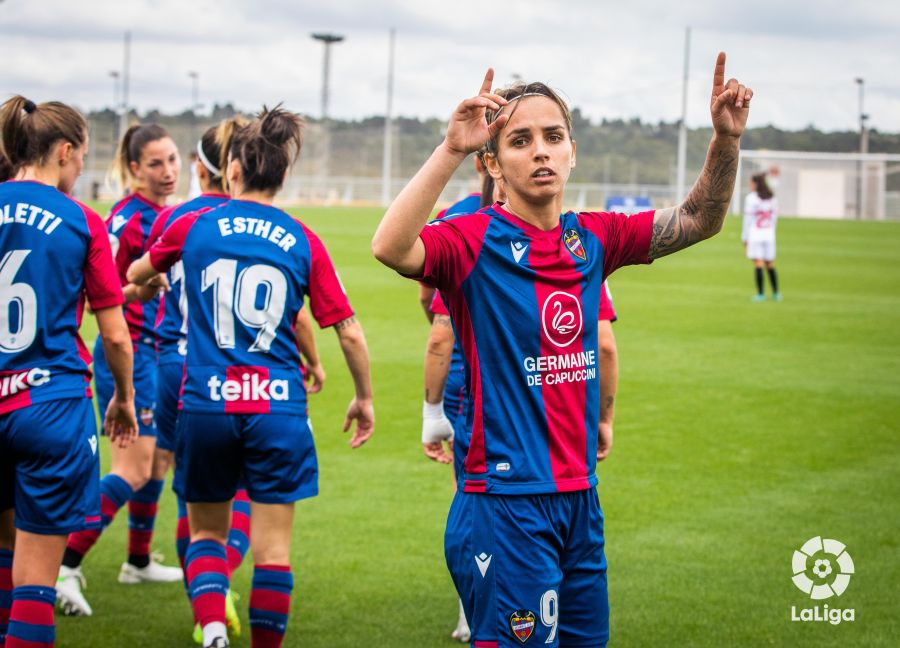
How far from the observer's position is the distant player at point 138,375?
6.05 meters

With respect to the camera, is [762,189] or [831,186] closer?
[762,189]

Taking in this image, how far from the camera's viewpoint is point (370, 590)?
6184mm

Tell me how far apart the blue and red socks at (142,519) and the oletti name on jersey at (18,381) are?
2.08m

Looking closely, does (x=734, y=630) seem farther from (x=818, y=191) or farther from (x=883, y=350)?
(x=818, y=191)

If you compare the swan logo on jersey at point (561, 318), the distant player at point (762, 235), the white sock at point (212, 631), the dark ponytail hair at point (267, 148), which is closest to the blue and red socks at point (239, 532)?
the white sock at point (212, 631)

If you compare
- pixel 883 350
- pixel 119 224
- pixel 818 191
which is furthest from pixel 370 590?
pixel 818 191

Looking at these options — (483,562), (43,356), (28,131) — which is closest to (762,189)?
(28,131)

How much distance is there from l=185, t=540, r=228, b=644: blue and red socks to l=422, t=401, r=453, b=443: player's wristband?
3.35 ft

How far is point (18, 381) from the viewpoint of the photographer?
429cm

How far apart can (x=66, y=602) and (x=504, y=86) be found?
3699 mm

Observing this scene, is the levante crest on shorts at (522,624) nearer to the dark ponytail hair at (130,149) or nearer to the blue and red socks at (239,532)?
the blue and red socks at (239,532)

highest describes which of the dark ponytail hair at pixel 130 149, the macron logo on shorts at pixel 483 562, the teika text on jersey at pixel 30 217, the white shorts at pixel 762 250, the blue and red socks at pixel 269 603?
the white shorts at pixel 762 250

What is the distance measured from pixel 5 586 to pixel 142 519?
1596 mm

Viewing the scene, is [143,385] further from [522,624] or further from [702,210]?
[702,210]
